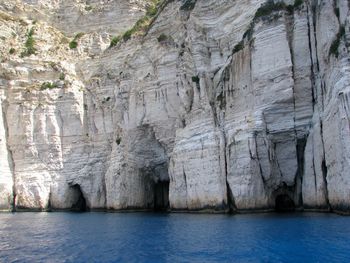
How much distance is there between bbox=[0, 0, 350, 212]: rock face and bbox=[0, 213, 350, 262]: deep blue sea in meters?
5.72

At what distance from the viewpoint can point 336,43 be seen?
30.6 m

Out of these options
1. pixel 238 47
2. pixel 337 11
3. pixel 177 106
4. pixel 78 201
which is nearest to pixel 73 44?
pixel 78 201

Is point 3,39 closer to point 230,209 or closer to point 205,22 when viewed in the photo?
point 205,22

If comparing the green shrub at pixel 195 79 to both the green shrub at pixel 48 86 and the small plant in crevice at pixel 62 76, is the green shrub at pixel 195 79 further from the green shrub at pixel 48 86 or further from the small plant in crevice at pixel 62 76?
the green shrub at pixel 48 86

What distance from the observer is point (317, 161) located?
3183 cm

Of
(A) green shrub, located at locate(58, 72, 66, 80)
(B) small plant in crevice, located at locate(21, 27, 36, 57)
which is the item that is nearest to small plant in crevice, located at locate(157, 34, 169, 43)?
(A) green shrub, located at locate(58, 72, 66, 80)

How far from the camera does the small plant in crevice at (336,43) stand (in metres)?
30.1

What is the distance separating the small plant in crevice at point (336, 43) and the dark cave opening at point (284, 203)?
12260 mm

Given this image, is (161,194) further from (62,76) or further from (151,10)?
(151,10)

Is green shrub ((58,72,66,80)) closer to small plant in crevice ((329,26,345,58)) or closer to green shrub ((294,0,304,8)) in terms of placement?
green shrub ((294,0,304,8))

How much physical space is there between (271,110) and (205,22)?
13.8 meters

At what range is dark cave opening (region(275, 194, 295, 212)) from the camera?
1458 inches

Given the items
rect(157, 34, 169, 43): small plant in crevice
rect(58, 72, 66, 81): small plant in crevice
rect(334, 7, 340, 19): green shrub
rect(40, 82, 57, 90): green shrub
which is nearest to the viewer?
rect(334, 7, 340, 19): green shrub

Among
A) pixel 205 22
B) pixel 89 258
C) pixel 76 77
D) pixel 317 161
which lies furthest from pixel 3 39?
pixel 89 258
